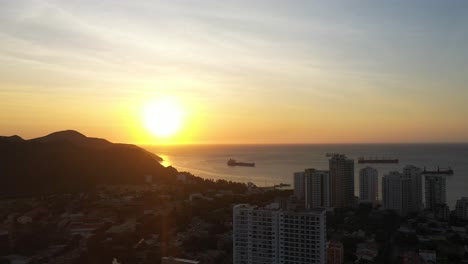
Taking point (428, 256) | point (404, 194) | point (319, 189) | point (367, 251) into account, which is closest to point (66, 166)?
point (319, 189)

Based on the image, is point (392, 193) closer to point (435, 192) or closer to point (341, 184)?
point (435, 192)

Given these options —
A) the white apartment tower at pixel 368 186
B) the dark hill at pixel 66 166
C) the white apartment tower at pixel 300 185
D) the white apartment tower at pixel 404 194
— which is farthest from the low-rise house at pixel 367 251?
the dark hill at pixel 66 166

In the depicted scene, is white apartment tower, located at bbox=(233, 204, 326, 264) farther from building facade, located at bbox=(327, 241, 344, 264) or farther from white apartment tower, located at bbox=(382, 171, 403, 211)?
white apartment tower, located at bbox=(382, 171, 403, 211)

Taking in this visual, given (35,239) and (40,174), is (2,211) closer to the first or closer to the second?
(35,239)

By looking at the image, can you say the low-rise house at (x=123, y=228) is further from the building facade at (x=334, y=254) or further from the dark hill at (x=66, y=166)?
the dark hill at (x=66, y=166)

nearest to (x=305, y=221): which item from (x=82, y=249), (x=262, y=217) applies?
(x=262, y=217)
